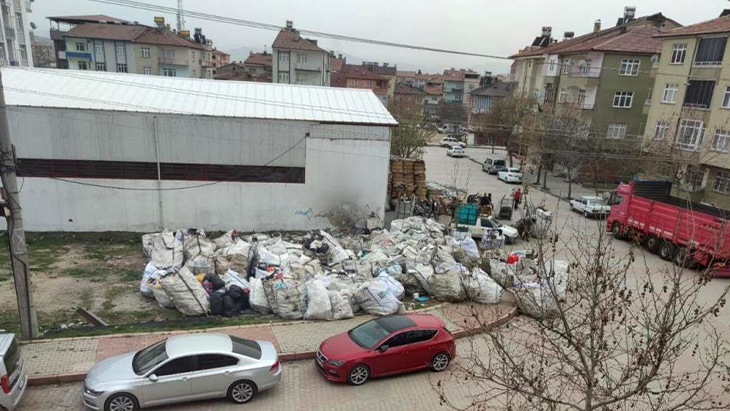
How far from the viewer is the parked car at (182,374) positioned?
7984 millimetres

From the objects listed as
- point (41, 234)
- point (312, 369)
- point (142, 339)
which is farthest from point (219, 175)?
point (312, 369)

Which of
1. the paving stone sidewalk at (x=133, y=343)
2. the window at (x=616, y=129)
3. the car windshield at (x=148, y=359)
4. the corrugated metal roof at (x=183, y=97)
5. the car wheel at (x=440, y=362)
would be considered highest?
the corrugated metal roof at (x=183, y=97)

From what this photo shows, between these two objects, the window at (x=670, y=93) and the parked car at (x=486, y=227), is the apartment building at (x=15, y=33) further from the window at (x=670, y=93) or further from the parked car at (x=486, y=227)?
the window at (x=670, y=93)

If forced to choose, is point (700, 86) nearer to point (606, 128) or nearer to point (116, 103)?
point (606, 128)

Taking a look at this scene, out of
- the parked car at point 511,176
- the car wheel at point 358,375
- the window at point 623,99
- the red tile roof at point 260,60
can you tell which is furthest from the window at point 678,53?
the red tile roof at point 260,60

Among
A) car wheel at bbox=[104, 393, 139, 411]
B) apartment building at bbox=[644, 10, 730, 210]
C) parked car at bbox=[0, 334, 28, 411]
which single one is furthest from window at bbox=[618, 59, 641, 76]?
parked car at bbox=[0, 334, 28, 411]

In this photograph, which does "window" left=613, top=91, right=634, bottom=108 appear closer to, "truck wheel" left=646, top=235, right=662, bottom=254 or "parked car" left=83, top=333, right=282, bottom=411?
"truck wheel" left=646, top=235, right=662, bottom=254

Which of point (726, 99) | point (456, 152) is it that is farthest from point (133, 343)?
point (456, 152)

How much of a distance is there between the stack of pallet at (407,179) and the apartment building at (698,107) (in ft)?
45.7

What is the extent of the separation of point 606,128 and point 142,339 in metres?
37.3

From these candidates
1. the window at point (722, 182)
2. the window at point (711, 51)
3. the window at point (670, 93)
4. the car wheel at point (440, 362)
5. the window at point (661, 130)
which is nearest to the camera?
the car wheel at point (440, 362)

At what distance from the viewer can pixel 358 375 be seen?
937 centimetres

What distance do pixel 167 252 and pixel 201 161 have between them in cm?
493

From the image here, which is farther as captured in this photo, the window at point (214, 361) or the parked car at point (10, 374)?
the window at point (214, 361)
